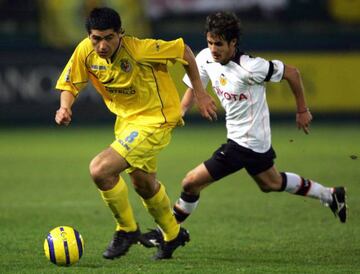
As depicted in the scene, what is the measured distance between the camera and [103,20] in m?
6.82

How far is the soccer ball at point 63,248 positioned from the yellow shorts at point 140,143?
71 cm

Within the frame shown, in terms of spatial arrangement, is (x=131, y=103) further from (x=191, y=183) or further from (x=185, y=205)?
(x=185, y=205)

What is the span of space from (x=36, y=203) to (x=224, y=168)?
11.4ft

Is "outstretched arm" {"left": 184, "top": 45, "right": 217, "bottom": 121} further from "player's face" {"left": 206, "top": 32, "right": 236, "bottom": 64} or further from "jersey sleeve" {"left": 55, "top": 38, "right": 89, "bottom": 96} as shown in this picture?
"jersey sleeve" {"left": 55, "top": 38, "right": 89, "bottom": 96}

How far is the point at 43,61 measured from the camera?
19578 millimetres

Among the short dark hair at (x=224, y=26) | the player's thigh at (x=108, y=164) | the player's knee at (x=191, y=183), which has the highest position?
the short dark hair at (x=224, y=26)

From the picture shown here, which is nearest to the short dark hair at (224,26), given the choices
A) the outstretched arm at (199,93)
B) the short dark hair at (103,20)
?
the outstretched arm at (199,93)

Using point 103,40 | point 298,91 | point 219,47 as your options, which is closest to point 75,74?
point 103,40

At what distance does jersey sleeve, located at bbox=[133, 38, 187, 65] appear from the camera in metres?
7.15

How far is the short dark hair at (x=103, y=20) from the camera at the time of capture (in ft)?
22.4

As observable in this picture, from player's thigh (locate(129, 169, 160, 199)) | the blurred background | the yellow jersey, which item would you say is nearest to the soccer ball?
player's thigh (locate(129, 169, 160, 199))

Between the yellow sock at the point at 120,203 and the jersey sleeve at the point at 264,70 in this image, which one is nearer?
the yellow sock at the point at 120,203

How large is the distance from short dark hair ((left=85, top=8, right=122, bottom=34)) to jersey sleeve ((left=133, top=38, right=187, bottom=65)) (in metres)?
0.27

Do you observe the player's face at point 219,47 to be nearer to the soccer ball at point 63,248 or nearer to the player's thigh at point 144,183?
the player's thigh at point 144,183
